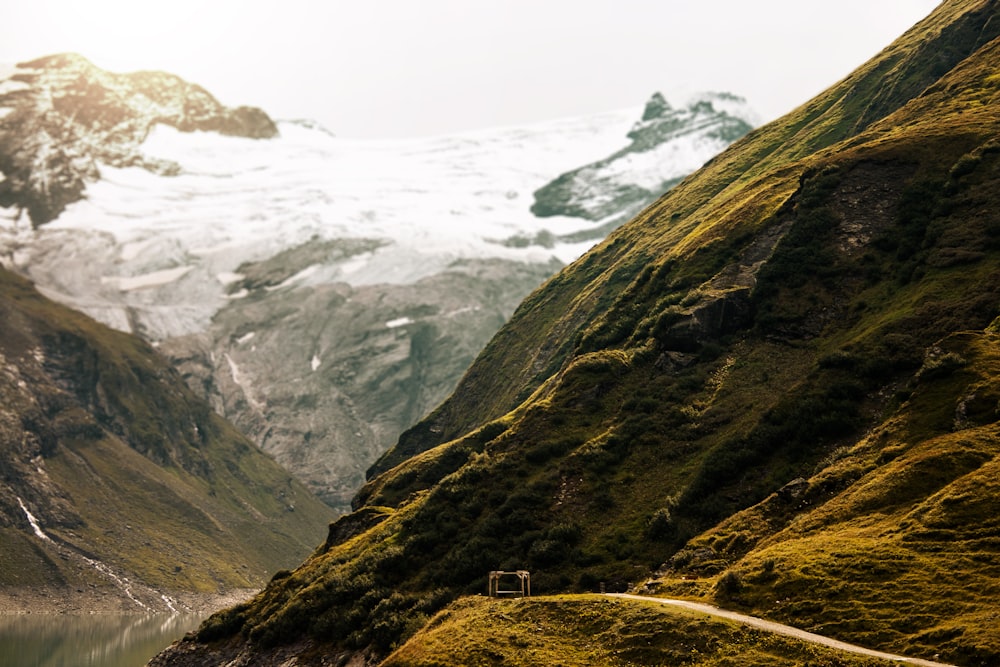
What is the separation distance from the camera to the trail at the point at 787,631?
1606 inches

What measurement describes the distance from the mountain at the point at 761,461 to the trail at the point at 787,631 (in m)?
0.76

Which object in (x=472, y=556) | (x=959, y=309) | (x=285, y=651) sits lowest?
(x=285, y=651)

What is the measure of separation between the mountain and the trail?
2.51ft

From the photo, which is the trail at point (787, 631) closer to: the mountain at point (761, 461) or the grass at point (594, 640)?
the mountain at point (761, 461)

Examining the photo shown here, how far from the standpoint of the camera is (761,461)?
74312 mm

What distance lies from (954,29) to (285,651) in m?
122

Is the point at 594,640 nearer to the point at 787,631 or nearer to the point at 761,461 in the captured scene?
the point at 787,631

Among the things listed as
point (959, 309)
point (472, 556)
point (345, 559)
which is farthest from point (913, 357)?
point (345, 559)

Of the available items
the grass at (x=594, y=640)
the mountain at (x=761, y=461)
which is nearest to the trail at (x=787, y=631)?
the mountain at (x=761, y=461)

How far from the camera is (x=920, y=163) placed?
98250mm

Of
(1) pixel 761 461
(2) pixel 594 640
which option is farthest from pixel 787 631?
(1) pixel 761 461

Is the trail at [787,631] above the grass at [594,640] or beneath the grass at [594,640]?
beneath

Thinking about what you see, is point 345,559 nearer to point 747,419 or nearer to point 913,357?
point 747,419

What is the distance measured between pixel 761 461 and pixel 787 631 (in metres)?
29.4
